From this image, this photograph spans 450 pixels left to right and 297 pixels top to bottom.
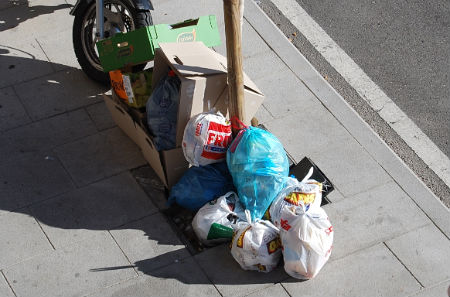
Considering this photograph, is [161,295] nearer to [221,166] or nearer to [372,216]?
[221,166]

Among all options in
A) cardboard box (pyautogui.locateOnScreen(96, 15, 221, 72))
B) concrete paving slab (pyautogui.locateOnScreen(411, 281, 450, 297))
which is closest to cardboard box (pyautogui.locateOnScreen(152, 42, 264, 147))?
cardboard box (pyautogui.locateOnScreen(96, 15, 221, 72))

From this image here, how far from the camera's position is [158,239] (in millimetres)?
5949

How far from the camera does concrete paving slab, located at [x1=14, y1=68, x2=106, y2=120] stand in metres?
7.02

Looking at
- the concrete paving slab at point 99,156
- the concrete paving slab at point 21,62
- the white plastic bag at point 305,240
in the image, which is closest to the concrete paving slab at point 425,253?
the white plastic bag at point 305,240

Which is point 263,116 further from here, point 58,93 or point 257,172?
point 58,93

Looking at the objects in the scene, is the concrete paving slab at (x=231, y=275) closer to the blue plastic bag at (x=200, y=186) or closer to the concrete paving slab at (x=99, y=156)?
the blue plastic bag at (x=200, y=186)

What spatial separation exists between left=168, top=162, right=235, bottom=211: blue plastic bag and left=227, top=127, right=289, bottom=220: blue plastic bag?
0.19 m

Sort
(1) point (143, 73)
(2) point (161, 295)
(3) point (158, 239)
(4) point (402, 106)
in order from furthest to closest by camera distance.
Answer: (4) point (402, 106) < (1) point (143, 73) < (3) point (158, 239) < (2) point (161, 295)

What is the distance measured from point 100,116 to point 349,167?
2242mm

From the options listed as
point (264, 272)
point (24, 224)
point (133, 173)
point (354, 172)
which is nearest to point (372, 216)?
point (354, 172)

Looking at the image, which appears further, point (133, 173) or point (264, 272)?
point (133, 173)

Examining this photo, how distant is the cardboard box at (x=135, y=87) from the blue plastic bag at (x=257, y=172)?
3.25ft

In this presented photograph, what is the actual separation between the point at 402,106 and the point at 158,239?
2.86 metres

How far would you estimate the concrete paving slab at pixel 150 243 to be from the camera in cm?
579
